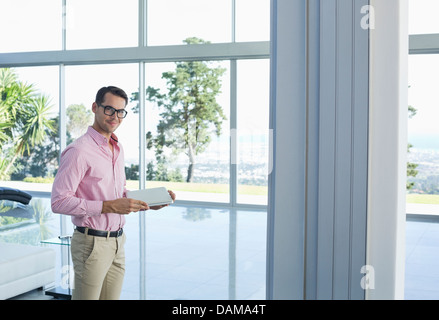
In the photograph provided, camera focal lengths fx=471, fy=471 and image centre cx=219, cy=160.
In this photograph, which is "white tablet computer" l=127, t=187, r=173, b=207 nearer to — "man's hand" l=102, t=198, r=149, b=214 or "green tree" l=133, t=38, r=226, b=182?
"man's hand" l=102, t=198, r=149, b=214

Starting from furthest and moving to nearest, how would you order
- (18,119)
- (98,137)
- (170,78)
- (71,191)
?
1. (18,119)
2. (170,78)
3. (98,137)
4. (71,191)

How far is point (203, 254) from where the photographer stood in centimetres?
561

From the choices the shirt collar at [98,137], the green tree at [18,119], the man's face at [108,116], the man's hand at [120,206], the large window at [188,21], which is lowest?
the man's hand at [120,206]

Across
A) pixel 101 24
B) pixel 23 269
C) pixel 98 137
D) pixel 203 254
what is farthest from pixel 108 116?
pixel 101 24

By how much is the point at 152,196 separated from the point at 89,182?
31 cm

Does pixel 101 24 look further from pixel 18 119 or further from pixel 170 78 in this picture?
pixel 18 119

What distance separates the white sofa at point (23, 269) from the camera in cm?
365

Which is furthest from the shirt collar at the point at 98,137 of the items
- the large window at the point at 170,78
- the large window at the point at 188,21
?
the large window at the point at 188,21

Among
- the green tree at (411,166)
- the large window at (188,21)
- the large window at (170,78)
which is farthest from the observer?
the large window at (188,21)

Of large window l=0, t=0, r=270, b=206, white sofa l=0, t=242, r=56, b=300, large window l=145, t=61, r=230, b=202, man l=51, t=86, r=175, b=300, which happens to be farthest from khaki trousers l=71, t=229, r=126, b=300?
large window l=145, t=61, r=230, b=202

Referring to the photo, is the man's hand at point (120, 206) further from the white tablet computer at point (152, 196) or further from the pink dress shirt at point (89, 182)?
the white tablet computer at point (152, 196)

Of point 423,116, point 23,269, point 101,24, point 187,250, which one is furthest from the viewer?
point 101,24

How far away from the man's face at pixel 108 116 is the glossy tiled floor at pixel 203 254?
2.29 m

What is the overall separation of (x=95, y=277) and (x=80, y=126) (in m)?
9.07
